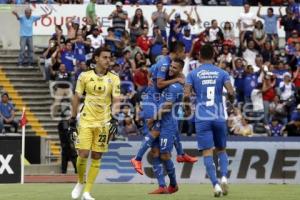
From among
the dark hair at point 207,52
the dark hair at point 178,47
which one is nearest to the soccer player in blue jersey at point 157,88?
the dark hair at point 178,47

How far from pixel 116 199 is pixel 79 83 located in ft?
6.41

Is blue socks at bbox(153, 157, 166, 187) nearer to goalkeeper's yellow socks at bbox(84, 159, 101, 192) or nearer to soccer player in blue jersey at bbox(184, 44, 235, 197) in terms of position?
soccer player in blue jersey at bbox(184, 44, 235, 197)

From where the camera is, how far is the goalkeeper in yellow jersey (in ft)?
53.8

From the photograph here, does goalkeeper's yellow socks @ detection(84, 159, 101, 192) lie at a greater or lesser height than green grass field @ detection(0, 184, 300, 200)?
greater

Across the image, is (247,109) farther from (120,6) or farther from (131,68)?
(120,6)

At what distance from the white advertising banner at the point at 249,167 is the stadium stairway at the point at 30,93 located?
19.6 feet

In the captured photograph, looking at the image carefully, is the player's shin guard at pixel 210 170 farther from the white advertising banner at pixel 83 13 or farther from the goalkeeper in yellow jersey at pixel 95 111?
the white advertising banner at pixel 83 13

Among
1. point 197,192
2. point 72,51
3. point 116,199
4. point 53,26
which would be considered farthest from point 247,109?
point 116,199

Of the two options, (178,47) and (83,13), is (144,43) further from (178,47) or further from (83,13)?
(178,47)

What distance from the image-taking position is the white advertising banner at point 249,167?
953 inches

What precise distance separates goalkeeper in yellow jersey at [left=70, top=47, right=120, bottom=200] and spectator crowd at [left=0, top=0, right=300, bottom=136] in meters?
11.5

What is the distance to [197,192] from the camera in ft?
60.9

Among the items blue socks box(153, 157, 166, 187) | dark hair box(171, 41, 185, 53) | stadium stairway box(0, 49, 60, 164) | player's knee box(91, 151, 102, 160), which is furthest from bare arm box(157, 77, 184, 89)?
stadium stairway box(0, 49, 60, 164)

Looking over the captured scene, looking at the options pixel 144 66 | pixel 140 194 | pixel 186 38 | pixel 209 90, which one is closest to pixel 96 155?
pixel 140 194
